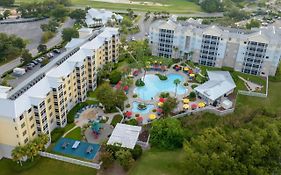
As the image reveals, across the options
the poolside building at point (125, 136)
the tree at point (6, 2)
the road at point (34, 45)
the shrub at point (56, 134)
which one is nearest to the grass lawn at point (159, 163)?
the poolside building at point (125, 136)

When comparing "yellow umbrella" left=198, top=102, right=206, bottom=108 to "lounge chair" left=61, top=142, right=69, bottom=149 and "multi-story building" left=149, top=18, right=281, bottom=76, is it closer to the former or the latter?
"multi-story building" left=149, top=18, right=281, bottom=76

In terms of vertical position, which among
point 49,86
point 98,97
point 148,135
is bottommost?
point 148,135

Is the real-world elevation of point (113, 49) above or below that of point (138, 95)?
above

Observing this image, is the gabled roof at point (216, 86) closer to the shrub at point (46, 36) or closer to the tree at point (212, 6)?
the shrub at point (46, 36)

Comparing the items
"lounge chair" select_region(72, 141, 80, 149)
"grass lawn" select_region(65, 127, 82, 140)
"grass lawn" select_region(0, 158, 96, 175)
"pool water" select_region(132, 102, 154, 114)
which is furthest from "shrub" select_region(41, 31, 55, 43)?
"grass lawn" select_region(0, 158, 96, 175)

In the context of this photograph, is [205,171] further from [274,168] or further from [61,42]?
[61,42]

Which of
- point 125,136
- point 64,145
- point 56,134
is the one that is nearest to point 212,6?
point 125,136

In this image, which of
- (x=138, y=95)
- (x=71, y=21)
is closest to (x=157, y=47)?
(x=138, y=95)
